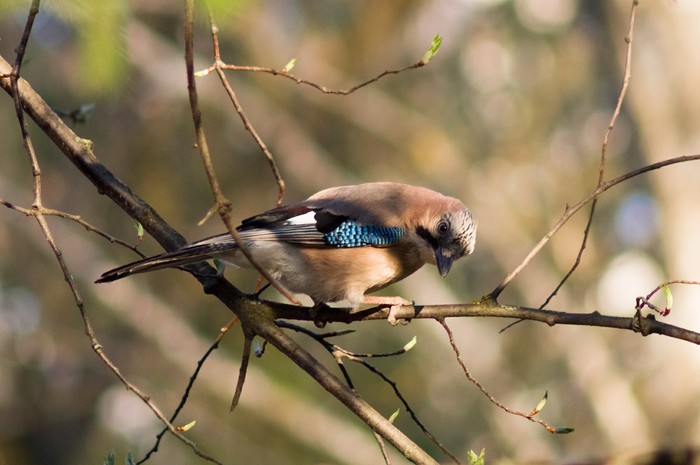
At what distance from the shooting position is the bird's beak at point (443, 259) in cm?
512

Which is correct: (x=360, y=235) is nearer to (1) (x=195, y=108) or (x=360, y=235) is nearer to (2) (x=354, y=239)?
(2) (x=354, y=239)

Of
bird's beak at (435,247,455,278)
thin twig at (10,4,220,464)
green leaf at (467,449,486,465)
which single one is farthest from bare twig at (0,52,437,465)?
bird's beak at (435,247,455,278)

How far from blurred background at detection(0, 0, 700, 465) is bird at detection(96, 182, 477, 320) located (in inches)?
381

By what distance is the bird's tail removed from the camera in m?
3.84

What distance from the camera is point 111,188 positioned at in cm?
400

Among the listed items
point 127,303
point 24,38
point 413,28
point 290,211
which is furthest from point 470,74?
point 24,38

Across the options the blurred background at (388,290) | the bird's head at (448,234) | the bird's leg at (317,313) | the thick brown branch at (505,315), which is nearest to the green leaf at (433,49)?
the thick brown branch at (505,315)

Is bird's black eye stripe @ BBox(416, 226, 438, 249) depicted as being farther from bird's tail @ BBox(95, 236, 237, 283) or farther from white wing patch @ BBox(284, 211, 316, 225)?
bird's tail @ BBox(95, 236, 237, 283)

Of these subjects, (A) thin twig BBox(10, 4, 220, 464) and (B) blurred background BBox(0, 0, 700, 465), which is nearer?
(A) thin twig BBox(10, 4, 220, 464)

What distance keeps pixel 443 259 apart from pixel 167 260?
1.88m

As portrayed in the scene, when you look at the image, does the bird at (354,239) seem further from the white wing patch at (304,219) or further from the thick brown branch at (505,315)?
the thick brown branch at (505,315)

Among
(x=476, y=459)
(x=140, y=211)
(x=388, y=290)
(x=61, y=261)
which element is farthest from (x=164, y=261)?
(x=388, y=290)

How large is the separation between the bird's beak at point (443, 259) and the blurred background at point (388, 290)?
973 centimetres

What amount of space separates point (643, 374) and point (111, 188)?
16.7 meters
